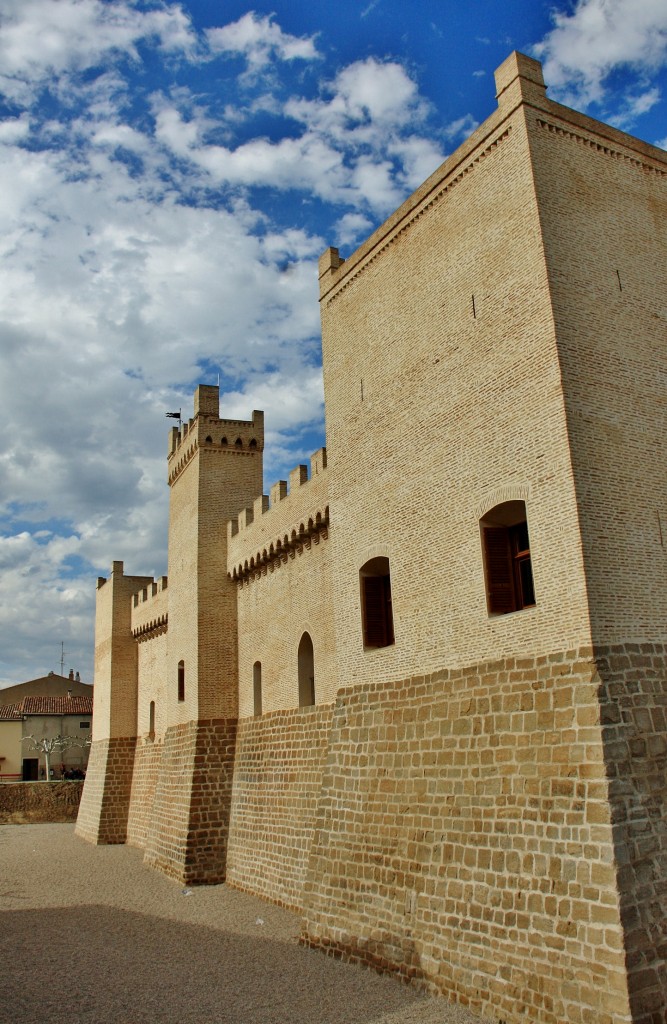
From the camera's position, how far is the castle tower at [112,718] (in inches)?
979

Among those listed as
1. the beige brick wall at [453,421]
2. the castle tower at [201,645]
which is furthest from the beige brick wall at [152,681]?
the beige brick wall at [453,421]

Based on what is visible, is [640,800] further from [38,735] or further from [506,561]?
[38,735]

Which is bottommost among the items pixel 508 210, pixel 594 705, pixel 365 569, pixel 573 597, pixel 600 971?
pixel 600 971

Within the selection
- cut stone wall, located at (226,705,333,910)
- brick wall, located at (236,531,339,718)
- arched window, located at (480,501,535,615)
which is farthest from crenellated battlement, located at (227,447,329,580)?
arched window, located at (480,501,535,615)

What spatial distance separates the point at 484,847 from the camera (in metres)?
8.85

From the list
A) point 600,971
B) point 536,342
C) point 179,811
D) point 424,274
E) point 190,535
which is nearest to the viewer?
point 600,971

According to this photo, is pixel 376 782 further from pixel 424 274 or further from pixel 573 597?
pixel 424 274

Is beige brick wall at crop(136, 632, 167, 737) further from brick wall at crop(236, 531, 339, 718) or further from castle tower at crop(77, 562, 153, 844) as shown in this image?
brick wall at crop(236, 531, 339, 718)

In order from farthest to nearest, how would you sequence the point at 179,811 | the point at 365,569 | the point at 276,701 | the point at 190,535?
the point at 190,535 → the point at 179,811 → the point at 276,701 → the point at 365,569

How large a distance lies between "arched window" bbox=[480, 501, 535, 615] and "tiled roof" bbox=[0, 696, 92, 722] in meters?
37.4

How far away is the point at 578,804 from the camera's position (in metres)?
7.94

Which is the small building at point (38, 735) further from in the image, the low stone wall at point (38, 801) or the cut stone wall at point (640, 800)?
the cut stone wall at point (640, 800)

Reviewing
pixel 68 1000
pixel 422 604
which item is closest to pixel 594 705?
pixel 422 604

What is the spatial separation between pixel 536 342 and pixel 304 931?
Result: 26.5ft
